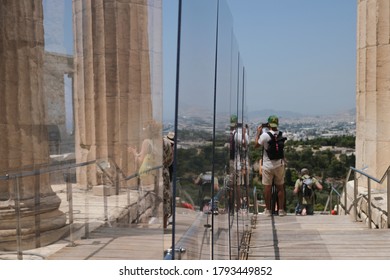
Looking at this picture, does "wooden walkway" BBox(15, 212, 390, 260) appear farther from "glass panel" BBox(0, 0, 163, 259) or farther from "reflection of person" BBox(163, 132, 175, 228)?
"reflection of person" BBox(163, 132, 175, 228)

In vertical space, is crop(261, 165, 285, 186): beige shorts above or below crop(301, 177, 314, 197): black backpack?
above

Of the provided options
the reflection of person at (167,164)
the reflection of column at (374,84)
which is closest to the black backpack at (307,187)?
the reflection of column at (374,84)

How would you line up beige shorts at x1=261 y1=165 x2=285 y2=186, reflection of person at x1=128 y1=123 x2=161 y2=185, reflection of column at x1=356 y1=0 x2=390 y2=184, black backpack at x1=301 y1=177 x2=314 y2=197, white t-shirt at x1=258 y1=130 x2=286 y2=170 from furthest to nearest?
black backpack at x1=301 y1=177 x2=314 y2=197
reflection of column at x1=356 y1=0 x2=390 y2=184
reflection of person at x1=128 y1=123 x2=161 y2=185
beige shorts at x1=261 y1=165 x2=285 y2=186
white t-shirt at x1=258 y1=130 x2=286 y2=170

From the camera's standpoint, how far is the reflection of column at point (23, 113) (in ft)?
19.6

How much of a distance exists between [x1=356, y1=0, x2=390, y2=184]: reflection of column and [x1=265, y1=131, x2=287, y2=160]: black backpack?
11.3 ft

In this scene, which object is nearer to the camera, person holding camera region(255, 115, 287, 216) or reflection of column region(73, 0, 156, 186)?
person holding camera region(255, 115, 287, 216)

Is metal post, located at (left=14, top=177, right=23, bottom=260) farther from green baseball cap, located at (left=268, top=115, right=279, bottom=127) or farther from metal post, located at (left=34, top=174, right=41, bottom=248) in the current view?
green baseball cap, located at (left=268, top=115, right=279, bottom=127)

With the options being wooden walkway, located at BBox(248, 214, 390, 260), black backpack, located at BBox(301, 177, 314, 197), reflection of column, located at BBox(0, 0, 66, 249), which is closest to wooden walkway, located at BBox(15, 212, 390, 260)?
wooden walkway, located at BBox(248, 214, 390, 260)

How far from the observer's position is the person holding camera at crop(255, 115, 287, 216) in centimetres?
714

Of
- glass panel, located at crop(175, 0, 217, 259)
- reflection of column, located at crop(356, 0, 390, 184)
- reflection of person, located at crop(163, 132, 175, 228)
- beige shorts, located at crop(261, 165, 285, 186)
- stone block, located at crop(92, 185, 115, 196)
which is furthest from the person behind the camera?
reflection of column, located at crop(356, 0, 390, 184)

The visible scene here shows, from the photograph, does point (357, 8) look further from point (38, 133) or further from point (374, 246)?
point (38, 133)

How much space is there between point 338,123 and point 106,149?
1383 inches

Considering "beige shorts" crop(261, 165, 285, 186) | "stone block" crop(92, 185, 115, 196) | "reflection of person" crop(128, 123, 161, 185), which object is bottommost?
"stone block" crop(92, 185, 115, 196)

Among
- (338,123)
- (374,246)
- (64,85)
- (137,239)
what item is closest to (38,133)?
(64,85)
